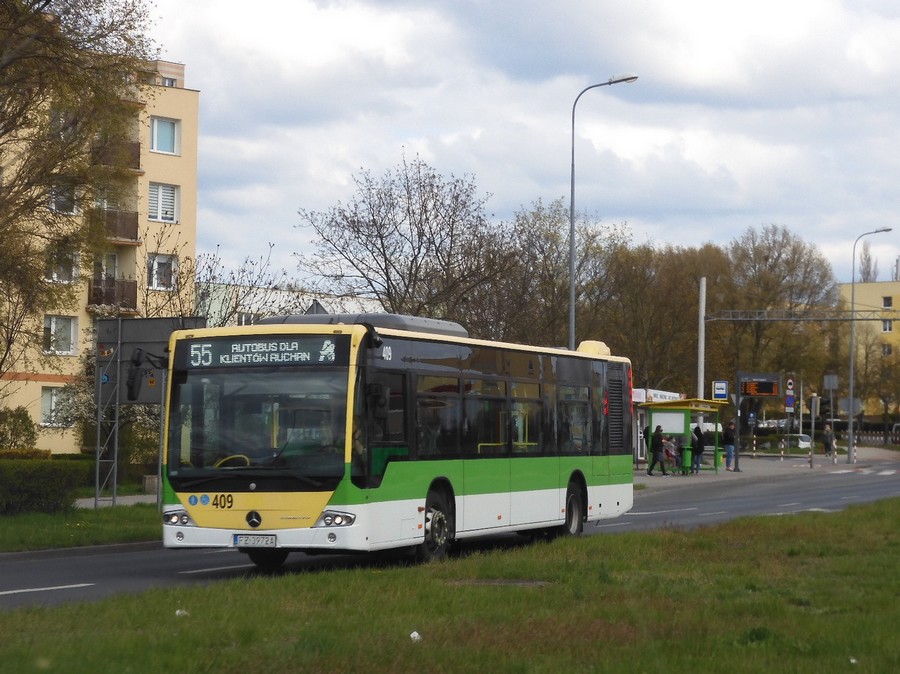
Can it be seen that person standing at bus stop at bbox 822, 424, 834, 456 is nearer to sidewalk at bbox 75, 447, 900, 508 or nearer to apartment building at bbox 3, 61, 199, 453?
sidewalk at bbox 75, 447, 900, 508

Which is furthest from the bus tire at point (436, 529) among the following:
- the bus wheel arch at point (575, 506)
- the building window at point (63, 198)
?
the building window at point (63, 198)

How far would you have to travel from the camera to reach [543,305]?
179 feet

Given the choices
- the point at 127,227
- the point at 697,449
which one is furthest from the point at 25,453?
the point at 697,449

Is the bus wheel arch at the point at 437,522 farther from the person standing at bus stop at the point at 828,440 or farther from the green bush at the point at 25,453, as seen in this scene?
the person standing at bus stop at the point at 828,440

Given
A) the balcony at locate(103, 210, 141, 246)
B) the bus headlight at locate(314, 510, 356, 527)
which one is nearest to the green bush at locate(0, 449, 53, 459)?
the balcony at locate(103, 210, 141, 246)

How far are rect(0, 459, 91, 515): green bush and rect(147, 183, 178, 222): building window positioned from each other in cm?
3974

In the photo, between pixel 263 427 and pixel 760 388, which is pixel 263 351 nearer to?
pixel 263 427

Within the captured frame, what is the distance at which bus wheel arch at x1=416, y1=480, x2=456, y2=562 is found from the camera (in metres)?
17.2

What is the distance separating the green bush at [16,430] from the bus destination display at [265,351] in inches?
1185

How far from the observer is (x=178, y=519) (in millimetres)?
16281

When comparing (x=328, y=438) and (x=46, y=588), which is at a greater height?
(x=328, y=438)

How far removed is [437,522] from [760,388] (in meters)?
37.5

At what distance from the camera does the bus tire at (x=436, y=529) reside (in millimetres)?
17191

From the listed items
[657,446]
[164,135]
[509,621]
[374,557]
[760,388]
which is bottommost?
[374,557]
